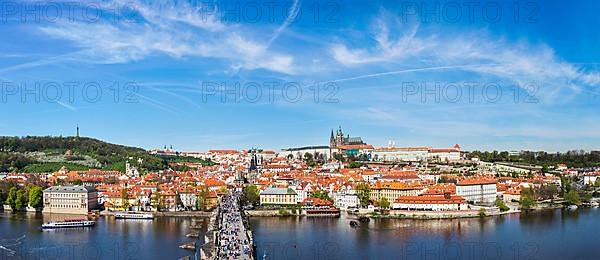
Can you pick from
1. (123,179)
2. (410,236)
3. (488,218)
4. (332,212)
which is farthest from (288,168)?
(410,236)

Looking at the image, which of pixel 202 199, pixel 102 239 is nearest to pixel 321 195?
pixel 202 199

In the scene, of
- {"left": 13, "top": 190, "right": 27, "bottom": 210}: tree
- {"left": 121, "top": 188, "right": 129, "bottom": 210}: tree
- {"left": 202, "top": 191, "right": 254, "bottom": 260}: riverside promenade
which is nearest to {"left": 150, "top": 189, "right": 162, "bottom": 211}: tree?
{"left": 121, "top": 188, "right": 129, "bottom": 210}: tree

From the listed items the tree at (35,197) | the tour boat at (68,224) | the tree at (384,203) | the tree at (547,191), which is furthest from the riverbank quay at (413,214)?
the tree at (35,197)

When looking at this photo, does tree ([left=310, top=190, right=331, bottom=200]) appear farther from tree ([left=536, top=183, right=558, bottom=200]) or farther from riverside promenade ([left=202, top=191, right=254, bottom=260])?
tree ([left=536, top=183, right=558, bottom=200])

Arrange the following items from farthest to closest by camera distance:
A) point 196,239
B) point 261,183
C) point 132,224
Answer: point 261,183, point 132,224, point 196,239

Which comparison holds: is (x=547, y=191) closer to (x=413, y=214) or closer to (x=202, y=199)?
(x=413, y=214)

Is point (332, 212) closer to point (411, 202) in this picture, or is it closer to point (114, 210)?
point (411, 202)

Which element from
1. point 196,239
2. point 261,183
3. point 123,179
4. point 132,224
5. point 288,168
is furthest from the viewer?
point 288,168
